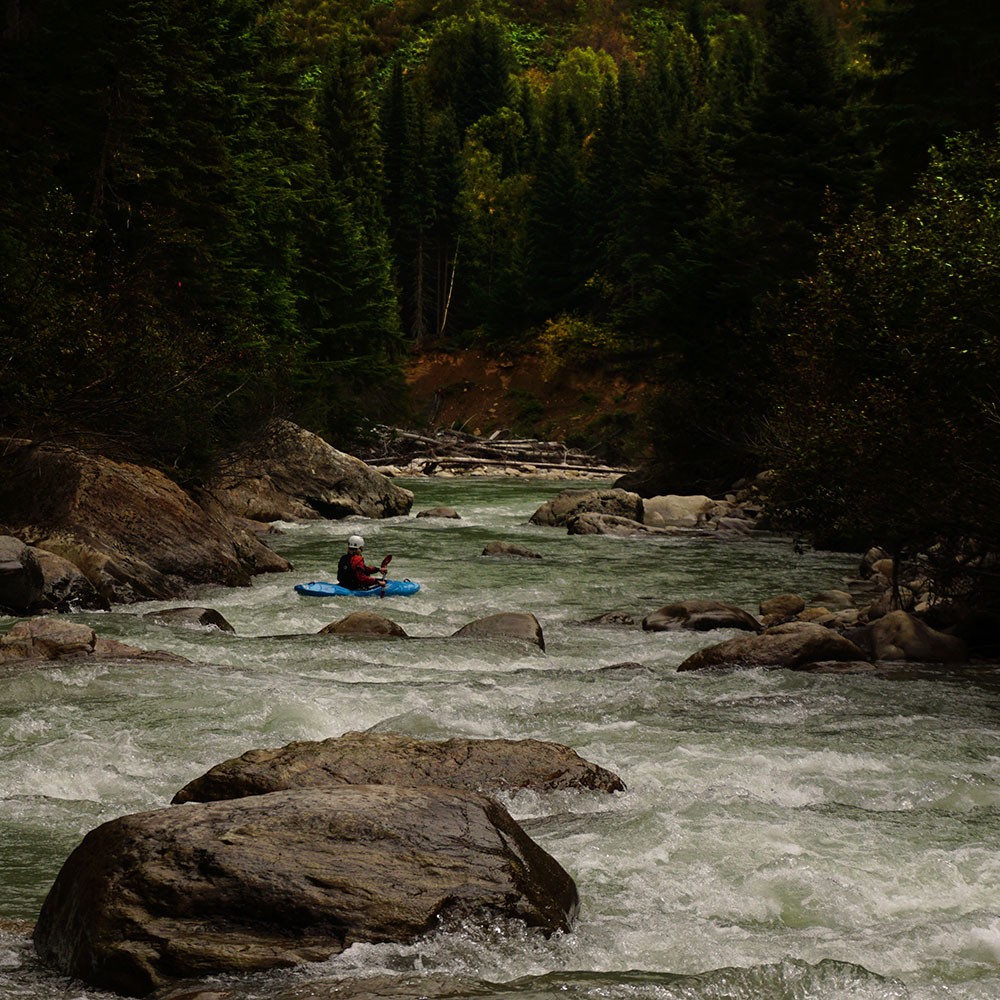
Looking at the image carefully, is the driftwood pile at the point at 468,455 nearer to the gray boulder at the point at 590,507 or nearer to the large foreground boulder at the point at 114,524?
the gray boulder at the point at 590,507

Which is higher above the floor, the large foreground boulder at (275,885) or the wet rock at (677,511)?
the large foreground boulder at (275,885)

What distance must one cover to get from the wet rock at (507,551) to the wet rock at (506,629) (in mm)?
7325

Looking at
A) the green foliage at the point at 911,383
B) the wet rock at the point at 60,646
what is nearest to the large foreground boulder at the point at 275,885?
the wet rock at the point at 60,646

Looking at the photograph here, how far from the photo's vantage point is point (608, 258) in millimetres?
61406

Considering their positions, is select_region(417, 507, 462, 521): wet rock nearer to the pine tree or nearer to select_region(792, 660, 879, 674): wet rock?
the pine tree

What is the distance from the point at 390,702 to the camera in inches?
393

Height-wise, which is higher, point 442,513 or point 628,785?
point 628,785

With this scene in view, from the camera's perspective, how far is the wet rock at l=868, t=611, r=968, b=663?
1281cm

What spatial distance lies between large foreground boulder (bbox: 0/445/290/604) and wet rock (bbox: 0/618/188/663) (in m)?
3.60

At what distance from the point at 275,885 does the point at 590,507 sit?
73.6 ft

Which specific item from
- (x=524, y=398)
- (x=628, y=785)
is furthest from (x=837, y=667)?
(x=524, y=398)

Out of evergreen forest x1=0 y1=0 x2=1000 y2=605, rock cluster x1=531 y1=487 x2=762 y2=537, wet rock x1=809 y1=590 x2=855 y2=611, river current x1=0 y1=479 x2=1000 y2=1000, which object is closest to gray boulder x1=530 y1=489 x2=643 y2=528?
rock cluster x1=531 y1=487 x2=762 y2=537

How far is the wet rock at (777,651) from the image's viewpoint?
12.0m

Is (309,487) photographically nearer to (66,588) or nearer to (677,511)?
(677,511)
